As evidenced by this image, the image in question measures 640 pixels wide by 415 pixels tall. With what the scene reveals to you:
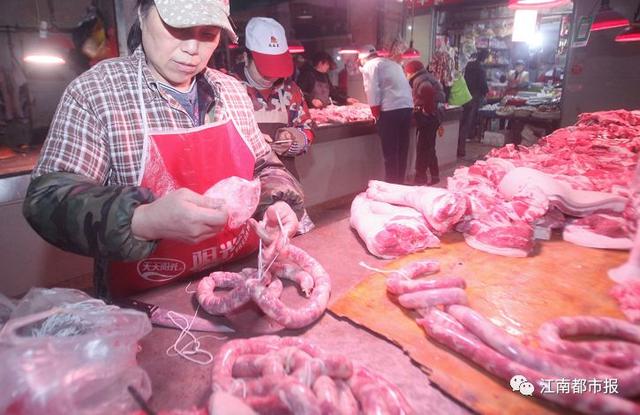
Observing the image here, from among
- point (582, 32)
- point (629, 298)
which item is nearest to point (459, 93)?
point (582, 32)

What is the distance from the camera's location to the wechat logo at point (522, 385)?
4.42ft

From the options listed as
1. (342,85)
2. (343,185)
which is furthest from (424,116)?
(342,85)

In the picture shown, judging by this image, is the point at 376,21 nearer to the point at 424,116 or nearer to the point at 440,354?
the point at 424,116

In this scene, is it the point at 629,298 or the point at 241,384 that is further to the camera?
the point at 629,298

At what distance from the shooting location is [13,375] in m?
1.04

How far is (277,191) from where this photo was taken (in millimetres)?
2219

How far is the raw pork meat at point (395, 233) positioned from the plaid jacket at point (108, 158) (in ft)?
1.69

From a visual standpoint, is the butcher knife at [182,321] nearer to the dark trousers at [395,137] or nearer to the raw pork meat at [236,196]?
the raw pork meat at [236,196]

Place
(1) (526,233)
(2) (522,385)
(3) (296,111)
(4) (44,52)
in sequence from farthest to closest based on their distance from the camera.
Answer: (4) (44,52) → (3) (296,111) → (1) (526,233) → (2) (522,385)

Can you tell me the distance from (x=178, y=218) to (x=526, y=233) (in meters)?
2.04

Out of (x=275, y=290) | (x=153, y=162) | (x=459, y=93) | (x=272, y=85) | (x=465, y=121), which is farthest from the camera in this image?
(x=465, y=121)

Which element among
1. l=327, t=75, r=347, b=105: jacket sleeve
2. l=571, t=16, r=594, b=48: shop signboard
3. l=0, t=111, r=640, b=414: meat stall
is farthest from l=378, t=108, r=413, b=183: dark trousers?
l=571, t=16, r=594, b=48: shop signboard

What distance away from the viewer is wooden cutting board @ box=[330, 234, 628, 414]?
139 centimetres

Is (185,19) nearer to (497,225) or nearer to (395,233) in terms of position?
(395,233)
